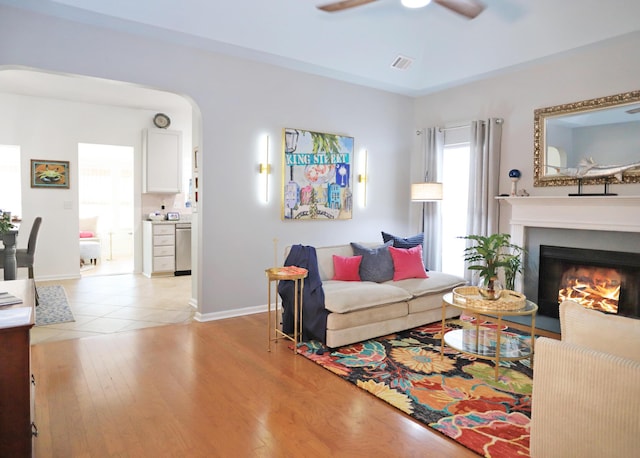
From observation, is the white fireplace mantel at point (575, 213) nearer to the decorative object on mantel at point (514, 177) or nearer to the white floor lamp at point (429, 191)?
the decorative object on mantel at point (514, 177)

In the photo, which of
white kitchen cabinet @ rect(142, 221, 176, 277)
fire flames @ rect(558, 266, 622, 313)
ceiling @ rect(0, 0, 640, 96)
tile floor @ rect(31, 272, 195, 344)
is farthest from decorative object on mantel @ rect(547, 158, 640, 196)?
white kitchen cabinet @ rect(142, 221, 176, 277)

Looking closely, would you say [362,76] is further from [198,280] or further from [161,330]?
[161,330]

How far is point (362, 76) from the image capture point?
17.4 feet

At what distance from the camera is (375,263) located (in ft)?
14.1

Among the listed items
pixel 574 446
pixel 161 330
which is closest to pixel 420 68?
pixel 161 330

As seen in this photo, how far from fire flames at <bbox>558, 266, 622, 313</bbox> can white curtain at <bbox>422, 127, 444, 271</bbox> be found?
66.0 inches

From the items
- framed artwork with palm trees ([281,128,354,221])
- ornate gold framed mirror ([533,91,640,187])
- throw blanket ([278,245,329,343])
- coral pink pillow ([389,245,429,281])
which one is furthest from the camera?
framed artwork with palm trees ([281,128,354,221])

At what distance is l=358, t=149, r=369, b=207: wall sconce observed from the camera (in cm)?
572

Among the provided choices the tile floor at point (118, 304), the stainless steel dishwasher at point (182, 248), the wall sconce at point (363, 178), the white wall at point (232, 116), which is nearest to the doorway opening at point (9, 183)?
the tile floor at point (118, 304)

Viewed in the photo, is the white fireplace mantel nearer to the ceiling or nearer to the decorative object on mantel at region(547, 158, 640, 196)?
the decorative object on mantel at region(547, 158, 640, 196)

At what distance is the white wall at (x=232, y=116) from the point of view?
12.0 ft

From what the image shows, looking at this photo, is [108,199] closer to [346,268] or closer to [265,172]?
[265,172]

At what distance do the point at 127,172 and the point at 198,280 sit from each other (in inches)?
263

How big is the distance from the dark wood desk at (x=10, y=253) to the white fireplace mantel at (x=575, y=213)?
17.4ft
